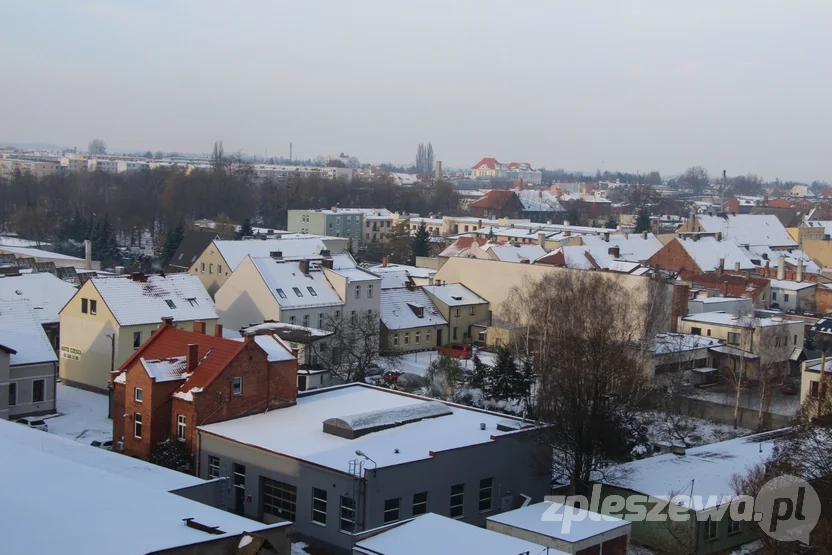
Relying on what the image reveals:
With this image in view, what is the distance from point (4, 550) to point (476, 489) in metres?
10.5

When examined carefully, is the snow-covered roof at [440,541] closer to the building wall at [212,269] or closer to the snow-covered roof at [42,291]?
the snow-covered roof at [42,291]

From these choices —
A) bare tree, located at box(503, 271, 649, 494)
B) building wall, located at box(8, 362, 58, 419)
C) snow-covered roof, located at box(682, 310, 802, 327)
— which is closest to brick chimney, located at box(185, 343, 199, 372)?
building wall, located at box(8, 362, 58, 419)

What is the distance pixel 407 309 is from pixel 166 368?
718 inches

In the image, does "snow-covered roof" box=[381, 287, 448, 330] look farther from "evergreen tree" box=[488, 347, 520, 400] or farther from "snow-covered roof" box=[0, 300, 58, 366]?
"snow-covered roof" box=[0, 300, 58, 366]

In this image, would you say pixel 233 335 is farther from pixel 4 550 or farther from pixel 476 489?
pixel 4 550

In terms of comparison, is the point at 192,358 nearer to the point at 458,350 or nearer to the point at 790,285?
the point at 458,350

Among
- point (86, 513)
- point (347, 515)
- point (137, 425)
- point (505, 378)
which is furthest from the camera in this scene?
point (505, 378)

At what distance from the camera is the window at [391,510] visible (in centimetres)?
1820

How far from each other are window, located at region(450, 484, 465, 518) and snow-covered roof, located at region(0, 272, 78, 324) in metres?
19.3

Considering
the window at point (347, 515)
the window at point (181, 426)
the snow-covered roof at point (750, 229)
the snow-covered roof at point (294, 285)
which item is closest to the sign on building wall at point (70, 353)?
the snow-covered roof at point (294, 285)

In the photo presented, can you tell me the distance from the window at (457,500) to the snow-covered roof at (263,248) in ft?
67.4

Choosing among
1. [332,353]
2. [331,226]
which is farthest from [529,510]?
[331,226]

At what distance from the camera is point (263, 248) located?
44.3 metres

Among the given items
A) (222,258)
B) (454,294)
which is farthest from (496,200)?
(222,258)
